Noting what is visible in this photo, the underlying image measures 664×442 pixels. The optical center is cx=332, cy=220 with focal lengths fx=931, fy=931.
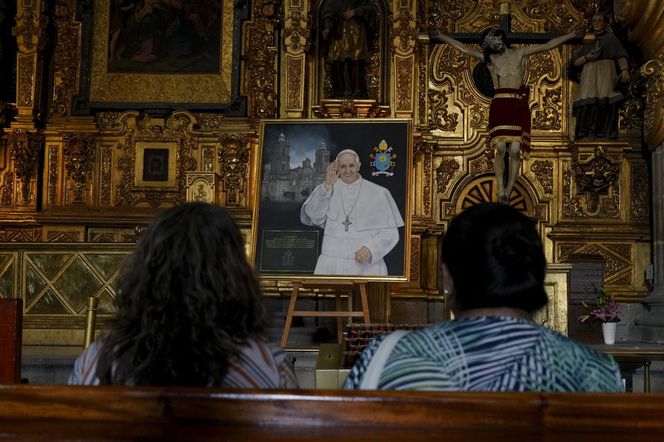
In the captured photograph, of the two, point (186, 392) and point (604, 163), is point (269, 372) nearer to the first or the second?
point (186, 392)

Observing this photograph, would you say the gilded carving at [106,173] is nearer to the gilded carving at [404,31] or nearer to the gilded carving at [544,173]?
the gilded carving at [404,31]

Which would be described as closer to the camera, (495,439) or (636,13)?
(495,439)

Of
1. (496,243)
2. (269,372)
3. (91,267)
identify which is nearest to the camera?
(496,243)

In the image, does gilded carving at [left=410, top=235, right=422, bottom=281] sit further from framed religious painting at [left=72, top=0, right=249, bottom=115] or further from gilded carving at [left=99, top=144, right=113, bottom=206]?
gilded carving at [left=99, top=144, right=113, bottom=206]

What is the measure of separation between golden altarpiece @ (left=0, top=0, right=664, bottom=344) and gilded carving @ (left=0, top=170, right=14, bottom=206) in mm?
16

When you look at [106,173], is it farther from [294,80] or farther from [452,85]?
[452,85]

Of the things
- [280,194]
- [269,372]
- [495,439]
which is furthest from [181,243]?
[280,194]

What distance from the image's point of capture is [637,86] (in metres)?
10.5

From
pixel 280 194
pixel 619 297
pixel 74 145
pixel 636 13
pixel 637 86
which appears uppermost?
pixel 636 13

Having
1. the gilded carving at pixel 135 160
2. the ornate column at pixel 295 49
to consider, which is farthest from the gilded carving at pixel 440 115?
the gilded carving at pixel 135 160

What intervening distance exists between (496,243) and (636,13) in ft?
29.5

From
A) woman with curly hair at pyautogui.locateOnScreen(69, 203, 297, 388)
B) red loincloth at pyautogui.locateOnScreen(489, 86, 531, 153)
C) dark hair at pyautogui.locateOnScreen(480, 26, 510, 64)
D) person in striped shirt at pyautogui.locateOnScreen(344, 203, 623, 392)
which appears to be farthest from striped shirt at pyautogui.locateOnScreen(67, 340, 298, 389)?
dark hair at pyautogui.locateOnScreen(480, 26, 510, 64)

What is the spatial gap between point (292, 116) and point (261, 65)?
82cm

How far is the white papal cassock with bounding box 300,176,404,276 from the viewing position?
7.92 metres
